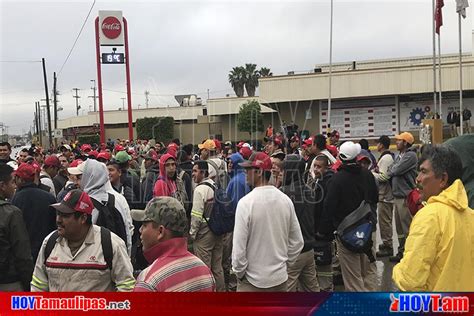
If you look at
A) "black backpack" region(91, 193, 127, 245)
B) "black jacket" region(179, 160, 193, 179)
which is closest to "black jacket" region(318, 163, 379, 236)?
"black backpack" region(91, 193, 127, 245)

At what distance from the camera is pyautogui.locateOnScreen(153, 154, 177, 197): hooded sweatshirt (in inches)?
223

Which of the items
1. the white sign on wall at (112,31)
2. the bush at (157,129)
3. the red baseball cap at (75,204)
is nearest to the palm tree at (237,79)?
the bush at (157,129)

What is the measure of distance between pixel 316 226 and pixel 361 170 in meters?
0.80

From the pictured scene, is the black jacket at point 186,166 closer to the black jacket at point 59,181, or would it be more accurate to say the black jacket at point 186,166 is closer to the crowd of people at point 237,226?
the crowd of people at point 237,226

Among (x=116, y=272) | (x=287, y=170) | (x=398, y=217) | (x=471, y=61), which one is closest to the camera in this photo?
(x=116, y=272)

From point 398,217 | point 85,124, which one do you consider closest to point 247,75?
point 85,124

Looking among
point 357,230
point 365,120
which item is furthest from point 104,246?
point 365,120

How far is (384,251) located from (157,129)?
35.9 meters

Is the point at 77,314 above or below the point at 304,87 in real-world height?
below

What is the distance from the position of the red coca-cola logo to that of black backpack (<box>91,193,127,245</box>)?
19.3 metres

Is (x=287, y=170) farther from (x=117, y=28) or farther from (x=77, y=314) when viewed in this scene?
(x=117, y=28)

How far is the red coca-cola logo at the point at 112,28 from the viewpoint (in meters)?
21.9

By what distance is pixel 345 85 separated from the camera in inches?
1239

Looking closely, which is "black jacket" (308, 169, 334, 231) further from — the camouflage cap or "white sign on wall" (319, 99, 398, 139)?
"white sign on wall" (319, 99, 398, 139)
